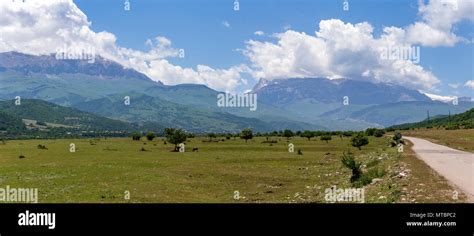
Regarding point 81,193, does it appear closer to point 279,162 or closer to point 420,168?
point 420,168

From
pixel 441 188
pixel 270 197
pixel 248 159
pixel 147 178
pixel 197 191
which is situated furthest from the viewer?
pixel 248 159

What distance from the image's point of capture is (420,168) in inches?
1544

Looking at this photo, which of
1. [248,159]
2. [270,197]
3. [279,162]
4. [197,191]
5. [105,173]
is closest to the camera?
[270,197]

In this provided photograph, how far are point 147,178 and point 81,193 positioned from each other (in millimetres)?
11804

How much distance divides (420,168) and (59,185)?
36.2 metres

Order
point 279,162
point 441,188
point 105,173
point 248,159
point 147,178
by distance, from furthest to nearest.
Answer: point 248,159
point 279,162
point 105,173
point 147,178
point 441,188
